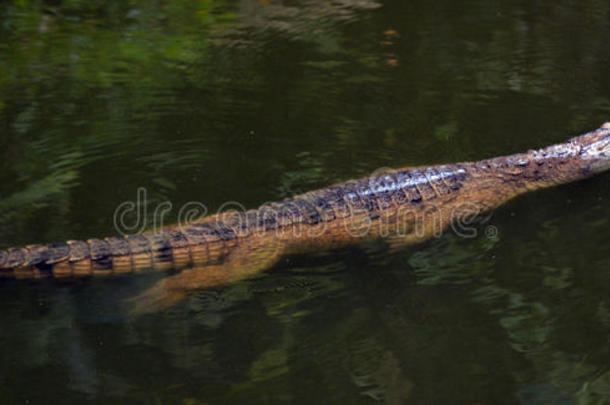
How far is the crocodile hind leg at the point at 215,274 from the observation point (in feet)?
13.8

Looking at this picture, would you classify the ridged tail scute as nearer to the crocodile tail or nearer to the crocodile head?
the crocodile tail

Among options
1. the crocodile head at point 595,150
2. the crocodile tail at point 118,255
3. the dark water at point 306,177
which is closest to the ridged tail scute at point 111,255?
the crocodile tail at point 118,255

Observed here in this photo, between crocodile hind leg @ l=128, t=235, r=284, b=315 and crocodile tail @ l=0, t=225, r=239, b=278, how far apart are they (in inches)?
2.5

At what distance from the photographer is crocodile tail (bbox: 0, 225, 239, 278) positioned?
405 cm

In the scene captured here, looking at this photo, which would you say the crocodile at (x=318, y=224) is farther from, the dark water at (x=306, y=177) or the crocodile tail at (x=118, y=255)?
the dark water at (x=306, y=177)

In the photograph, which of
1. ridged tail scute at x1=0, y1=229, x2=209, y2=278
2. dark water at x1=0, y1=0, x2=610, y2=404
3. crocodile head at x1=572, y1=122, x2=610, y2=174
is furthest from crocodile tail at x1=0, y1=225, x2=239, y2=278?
crocodile head at x1=572, y1=122, x2=610, y2=174

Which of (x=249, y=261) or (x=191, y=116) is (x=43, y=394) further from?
(x=191, y=116)

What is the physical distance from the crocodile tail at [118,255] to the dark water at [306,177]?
0.12 metres

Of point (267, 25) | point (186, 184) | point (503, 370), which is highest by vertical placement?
point (267, 25)

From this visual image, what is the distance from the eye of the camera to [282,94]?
20.7 ft

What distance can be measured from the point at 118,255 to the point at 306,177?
1.64m

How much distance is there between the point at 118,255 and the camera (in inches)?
166

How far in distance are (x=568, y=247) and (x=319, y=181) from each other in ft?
5.90

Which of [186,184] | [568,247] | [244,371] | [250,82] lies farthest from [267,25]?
[244,371]
